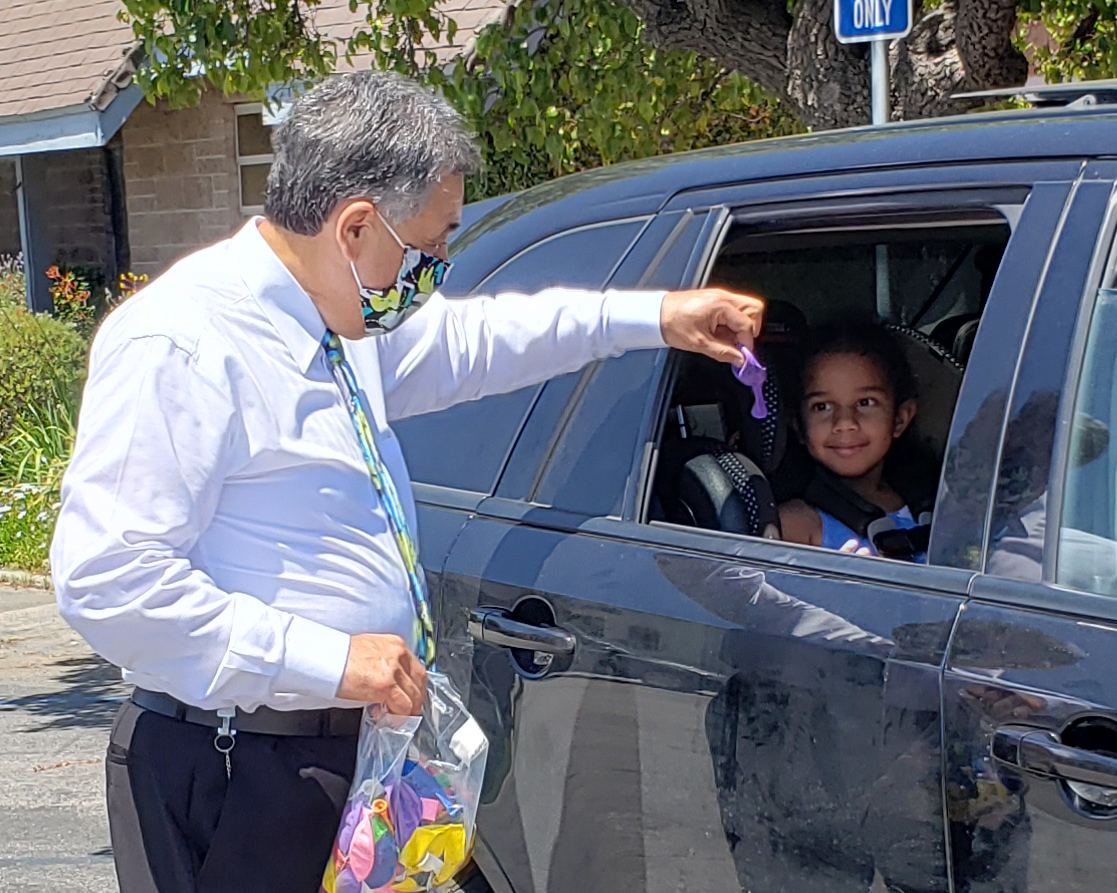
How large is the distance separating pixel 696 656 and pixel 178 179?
38.6 ft

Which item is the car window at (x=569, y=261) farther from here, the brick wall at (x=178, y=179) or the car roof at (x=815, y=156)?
the brick wall at (x=178, y=179)

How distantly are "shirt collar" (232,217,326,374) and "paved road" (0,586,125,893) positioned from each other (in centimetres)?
283

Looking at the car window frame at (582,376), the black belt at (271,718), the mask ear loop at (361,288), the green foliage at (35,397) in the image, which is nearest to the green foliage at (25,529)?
the green foliage at (35,397)

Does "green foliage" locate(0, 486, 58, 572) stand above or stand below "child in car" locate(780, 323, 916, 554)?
below

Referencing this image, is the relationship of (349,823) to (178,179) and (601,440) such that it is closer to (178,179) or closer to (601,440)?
A: (601,440)

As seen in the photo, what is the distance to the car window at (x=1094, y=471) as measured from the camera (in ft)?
6.61

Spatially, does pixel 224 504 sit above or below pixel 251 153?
below

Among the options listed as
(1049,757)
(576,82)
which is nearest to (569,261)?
(1049,757)

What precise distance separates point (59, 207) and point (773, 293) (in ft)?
41.5

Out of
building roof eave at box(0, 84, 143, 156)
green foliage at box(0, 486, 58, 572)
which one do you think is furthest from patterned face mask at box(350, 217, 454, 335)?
building roof eave at box(0, 84, 143, 156)

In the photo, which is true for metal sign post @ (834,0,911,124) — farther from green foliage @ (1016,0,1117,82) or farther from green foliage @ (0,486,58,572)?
green foliage @ (0,486,58,572)

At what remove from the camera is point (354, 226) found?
2.12 meters

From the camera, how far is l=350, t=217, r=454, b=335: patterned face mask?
2178 millimetres

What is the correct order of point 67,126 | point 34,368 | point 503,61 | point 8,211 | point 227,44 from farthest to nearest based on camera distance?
point 8,211, point 67,126, point 34,368, point 503,61, point 227,44
